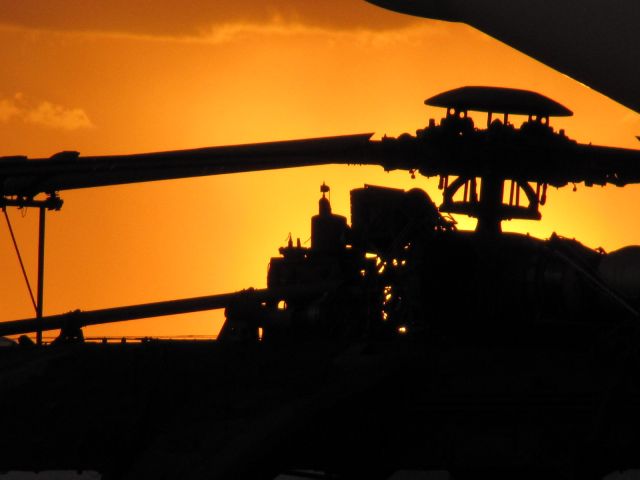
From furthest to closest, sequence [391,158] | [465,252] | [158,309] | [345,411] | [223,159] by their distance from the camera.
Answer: [158,309] < [223,159] < [391,158] < [465,252] < [345,411]

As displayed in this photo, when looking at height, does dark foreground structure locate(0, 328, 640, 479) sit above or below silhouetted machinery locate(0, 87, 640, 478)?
below

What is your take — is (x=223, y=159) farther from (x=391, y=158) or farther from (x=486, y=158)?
(x=486, y=158)

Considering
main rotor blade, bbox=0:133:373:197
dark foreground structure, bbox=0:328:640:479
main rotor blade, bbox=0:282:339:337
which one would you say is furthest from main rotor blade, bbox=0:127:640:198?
dark foreground structure, bbox=0:328:640:479

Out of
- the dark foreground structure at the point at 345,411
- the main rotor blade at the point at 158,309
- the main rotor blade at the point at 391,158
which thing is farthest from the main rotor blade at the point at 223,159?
the dark foreground structure at the point at 345,411

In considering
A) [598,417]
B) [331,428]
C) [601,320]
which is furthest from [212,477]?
[601,320]

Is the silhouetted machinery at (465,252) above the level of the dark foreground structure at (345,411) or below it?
above

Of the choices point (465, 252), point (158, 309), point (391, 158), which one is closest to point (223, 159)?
point (391, 158)

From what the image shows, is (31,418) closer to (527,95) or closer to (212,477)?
(212,477)

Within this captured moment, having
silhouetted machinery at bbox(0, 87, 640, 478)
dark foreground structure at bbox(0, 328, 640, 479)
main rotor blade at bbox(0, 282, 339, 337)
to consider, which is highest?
silhouetted machinery at bbox(0, 87, 640, 478)

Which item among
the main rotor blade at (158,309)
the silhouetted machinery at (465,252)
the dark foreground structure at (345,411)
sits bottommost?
the dark foreground structure at (345,411)

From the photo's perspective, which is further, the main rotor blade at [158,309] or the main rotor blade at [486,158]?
the main rotor blade at [158,309]

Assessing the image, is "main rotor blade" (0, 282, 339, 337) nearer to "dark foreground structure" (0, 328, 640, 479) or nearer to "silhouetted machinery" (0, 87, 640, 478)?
"silhouetted machinery" (0, 87, 640, 478)

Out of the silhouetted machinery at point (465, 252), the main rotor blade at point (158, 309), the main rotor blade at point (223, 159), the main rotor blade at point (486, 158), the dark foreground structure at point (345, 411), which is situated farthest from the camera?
the main rotor blade at point (158, 309)

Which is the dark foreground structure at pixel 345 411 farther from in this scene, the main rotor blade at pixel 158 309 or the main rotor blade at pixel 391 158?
the main rotor blade at pixel 158 309
